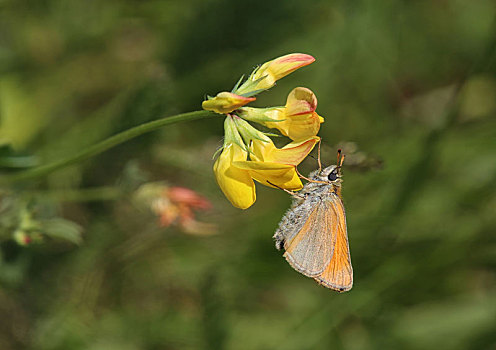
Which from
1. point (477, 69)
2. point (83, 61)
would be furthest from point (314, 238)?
point (83, 61)

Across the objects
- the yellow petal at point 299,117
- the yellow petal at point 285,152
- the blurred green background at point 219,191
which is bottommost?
the yellow petal at point 285,152

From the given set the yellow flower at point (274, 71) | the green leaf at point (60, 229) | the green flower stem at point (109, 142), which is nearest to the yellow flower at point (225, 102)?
the green flower stem at point (109, 142)

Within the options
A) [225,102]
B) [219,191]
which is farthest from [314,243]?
[219,191]

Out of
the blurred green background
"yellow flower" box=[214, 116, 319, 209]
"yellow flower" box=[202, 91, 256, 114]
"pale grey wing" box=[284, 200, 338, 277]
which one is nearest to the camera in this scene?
"yellow flower" box=[202, 91, 256, 114]

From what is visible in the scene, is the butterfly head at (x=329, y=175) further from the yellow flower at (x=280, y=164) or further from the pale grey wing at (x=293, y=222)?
the yellow flower at (x=280, y=164)

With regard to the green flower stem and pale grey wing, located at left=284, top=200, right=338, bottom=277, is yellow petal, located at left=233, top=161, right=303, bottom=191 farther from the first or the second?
pale grey wing, located at left=284, top=200, right=338, bottom=277

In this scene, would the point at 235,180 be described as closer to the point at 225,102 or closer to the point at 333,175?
the point at 225,102

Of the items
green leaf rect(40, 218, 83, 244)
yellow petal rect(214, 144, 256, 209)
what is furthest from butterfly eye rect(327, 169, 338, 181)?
green leaf rect(40, 218, 83, 244)
